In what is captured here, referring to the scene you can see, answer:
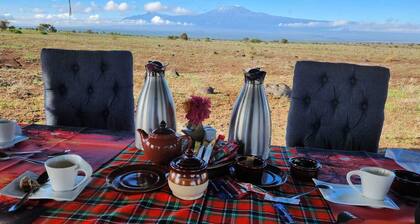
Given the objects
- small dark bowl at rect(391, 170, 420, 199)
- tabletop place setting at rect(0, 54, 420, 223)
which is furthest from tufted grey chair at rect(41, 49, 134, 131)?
small dark bowl at rect(391, 170, 420, 199)

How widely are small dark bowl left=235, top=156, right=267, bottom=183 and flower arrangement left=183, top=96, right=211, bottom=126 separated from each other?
21 centimetres

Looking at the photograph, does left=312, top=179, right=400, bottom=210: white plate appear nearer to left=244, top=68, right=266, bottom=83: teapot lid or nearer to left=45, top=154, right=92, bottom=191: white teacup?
left=244, top=68, right=266, bottom=83: teapot lid

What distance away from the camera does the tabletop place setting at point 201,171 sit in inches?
35.6

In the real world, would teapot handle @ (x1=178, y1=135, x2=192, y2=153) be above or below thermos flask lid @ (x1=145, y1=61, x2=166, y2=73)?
below

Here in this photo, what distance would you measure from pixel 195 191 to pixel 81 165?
0.30 metres

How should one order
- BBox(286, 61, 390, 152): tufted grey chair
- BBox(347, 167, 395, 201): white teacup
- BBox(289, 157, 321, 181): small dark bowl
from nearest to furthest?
BBox(347, 167, 395, 201): white teacup < BBox(289, 157, 321, 181): small dark bowl < BBox(286, 61, 390, 152): tufted grey chair

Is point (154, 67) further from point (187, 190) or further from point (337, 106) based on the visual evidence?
point (337, 106)

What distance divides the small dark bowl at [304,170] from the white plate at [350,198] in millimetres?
71

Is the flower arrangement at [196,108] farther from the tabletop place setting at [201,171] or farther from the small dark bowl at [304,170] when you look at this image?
the small dark bowl at [304,170]

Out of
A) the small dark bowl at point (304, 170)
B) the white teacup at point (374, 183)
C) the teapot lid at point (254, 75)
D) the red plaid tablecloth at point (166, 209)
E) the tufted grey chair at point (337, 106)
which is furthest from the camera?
the tufted grey chair at point (337, 106)

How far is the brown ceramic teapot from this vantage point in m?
1.10

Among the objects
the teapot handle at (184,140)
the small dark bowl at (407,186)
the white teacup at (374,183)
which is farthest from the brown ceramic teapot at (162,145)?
the small dark bowl at (407,186)

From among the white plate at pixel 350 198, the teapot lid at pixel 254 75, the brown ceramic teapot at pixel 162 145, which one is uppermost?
the teapot lid at pixel 254 75

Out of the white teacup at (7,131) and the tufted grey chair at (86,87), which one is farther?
the tufted grey chair at (86,87)
